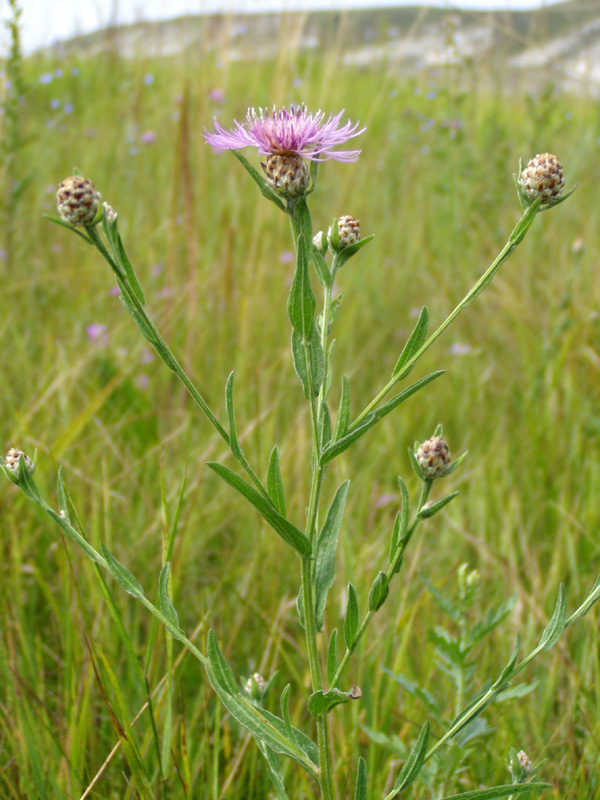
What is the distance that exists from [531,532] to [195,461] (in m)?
0.87

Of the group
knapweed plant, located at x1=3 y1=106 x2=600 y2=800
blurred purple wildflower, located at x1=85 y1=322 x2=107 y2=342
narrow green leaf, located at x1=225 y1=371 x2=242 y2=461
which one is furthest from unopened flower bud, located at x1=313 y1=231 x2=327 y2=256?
blurred purple wildflower, located at x1=85 y1=322 x2=107 y2=342

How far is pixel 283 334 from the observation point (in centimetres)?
272

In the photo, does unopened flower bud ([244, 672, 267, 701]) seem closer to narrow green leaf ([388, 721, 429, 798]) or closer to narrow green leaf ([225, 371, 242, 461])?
narrow green leaf ([388, 721, 429, 798])

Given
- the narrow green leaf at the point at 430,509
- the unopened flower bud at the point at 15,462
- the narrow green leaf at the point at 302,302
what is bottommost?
the narrow green leaf at the point at 430,509

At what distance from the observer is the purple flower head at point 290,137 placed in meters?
A: 0.92

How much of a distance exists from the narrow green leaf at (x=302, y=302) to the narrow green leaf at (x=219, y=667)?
0.36m

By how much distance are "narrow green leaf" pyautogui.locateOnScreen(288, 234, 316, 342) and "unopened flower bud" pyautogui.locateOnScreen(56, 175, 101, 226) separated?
0.73ft

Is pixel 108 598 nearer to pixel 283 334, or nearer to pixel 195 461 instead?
→ pixel 195 461

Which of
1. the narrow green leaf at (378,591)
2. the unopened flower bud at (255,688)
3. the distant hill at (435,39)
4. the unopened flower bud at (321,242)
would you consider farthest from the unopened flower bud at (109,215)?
the distant hill at (435,39)

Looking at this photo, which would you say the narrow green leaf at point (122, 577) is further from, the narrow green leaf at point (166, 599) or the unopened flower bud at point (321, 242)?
the unopened flower bud at point (321, 242)

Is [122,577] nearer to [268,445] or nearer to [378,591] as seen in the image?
[378,591]

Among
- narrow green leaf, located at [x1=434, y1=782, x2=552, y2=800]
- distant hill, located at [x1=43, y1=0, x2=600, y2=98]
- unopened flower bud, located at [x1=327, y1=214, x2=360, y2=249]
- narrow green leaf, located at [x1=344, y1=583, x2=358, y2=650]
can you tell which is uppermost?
distant hill, located at [x1=43, y1=0, x2=600, y2=98]

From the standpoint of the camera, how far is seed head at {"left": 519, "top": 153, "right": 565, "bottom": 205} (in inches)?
35.1

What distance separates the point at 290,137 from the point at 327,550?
1.72 ft
